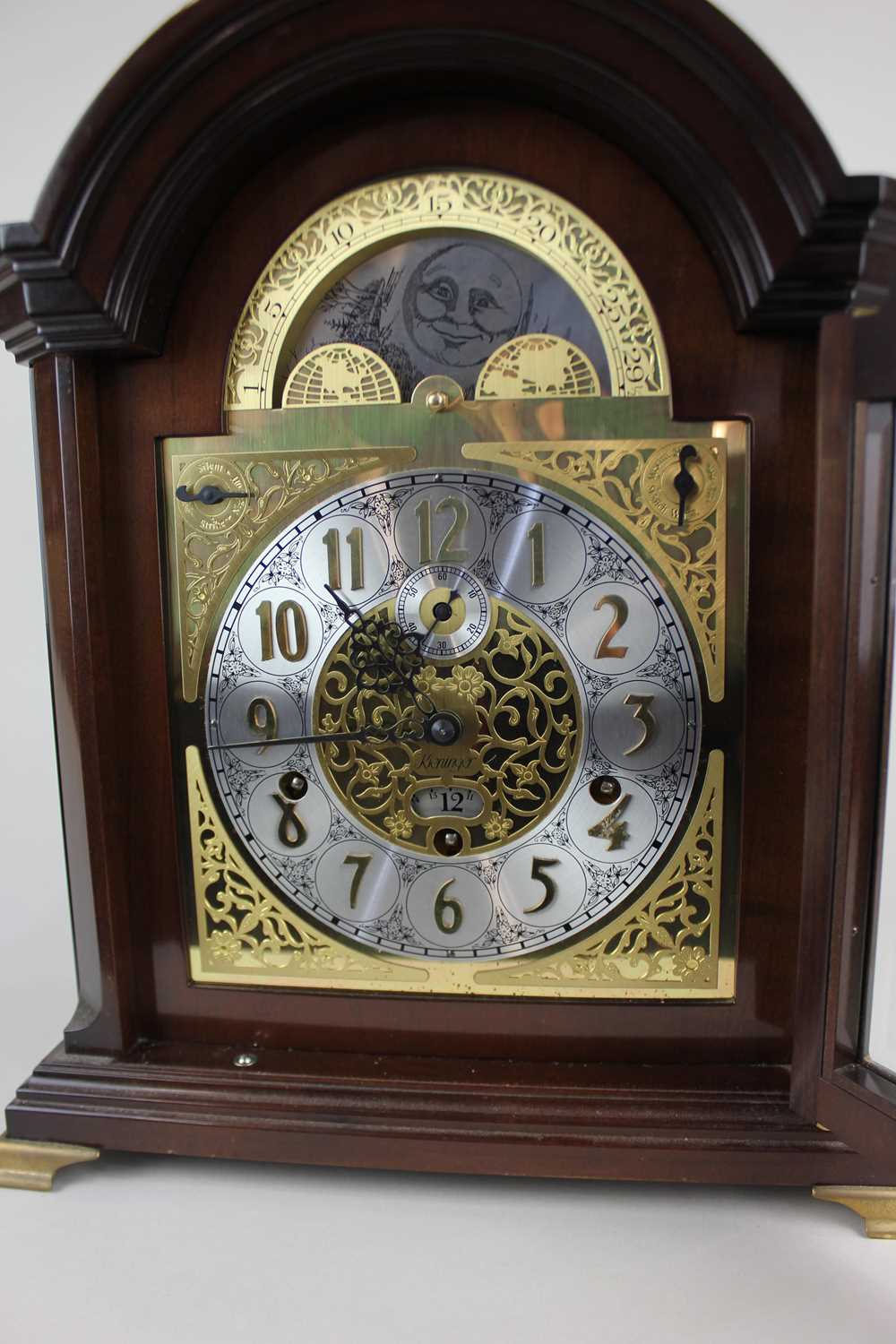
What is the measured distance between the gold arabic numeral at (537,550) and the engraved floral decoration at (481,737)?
0.16 ft

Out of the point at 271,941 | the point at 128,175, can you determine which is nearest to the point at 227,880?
the point at 271,941

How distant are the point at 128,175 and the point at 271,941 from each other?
95 cm

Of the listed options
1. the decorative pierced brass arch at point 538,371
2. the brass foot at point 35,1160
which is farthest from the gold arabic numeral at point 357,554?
the brass foot at point 35,1160

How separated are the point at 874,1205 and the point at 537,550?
87 centimetres

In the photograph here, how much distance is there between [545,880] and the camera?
4.51 feet

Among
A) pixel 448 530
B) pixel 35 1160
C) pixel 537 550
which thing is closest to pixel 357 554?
pixel 448 530

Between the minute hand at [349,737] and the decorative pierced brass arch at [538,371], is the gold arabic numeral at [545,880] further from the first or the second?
the decorative pierced brass arch at [538,371]

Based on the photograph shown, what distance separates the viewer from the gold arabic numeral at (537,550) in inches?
52.2

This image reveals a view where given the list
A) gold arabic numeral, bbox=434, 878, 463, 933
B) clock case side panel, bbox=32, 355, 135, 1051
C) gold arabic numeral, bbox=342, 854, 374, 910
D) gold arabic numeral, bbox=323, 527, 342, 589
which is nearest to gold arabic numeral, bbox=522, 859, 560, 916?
gold arabic numeral, bbox=434, 878, 463, 933

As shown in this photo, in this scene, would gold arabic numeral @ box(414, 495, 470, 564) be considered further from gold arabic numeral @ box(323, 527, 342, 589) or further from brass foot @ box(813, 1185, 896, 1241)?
brass foot @ box(813, 1185, 896, 1241)

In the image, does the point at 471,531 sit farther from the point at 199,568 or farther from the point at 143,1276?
the point at 143,1276

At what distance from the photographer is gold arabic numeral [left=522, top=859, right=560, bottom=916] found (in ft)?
4.50

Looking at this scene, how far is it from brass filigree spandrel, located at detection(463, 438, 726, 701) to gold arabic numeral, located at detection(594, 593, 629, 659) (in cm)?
6

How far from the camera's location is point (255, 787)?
1.42 metres
